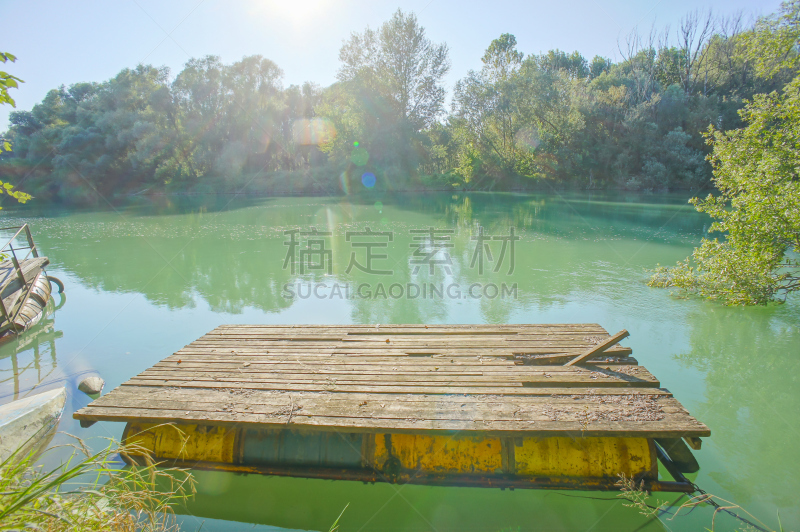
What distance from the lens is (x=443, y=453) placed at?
3.07 m

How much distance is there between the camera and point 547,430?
112 inches

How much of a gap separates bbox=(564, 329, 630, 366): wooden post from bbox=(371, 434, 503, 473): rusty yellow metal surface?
1.25 metres

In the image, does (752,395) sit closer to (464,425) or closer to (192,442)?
(464,425)

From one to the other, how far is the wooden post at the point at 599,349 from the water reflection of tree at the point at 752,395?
1.16m

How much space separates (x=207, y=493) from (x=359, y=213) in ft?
60.0

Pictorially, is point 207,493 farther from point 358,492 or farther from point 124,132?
point 124,132

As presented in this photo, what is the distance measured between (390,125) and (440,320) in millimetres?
29714

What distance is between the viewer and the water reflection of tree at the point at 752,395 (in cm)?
324

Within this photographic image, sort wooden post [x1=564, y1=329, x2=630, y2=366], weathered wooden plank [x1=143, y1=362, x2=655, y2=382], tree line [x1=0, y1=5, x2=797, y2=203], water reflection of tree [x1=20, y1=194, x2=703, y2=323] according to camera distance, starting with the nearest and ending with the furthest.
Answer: weathered wooden plank [x1=143, y1=362, x2=655, y2=382], wooden post [x1=564, y1=329, x2=630, y2=366], water reflection of tree [x1=20, y1=194, x2=703, y2=323], tree line [x1=0, y1=5, x2=797, y2=203]

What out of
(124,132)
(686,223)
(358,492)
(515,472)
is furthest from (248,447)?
(124,132)

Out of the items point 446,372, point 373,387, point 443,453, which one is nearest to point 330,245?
point 446,372

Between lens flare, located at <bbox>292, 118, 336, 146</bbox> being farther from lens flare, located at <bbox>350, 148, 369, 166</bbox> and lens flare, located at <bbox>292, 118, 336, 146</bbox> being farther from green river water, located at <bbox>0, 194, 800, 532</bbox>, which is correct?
green river water, located at <bbox>0, 194, 800, 532</bbox>

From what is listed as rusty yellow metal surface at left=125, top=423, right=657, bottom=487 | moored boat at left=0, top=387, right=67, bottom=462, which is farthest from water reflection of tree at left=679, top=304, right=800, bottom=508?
moored boat at left=0, top=387, right=67, bottom=462

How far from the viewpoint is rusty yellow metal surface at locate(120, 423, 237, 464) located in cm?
324
